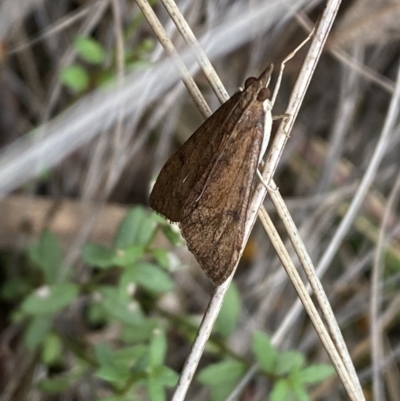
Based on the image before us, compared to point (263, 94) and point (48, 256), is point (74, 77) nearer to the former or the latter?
point (48, 256)

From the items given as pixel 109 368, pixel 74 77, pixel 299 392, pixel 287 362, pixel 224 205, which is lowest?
pixel 299 392

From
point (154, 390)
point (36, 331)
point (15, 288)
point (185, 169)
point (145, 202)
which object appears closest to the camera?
point (185, 169)

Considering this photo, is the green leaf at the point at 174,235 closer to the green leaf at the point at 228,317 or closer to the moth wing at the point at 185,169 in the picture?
the moth wing at the point at 185,169

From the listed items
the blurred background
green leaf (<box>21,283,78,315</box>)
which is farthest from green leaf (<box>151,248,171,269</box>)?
green leaf (<box>21,283,78,315</box>)

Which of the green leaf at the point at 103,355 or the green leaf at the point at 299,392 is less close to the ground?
the green leaf at the point at 103,355

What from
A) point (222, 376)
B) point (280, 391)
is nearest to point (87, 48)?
point (222, 376)

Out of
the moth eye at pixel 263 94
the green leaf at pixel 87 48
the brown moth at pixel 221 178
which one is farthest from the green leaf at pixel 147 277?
the green leaf at pixel 87 48
